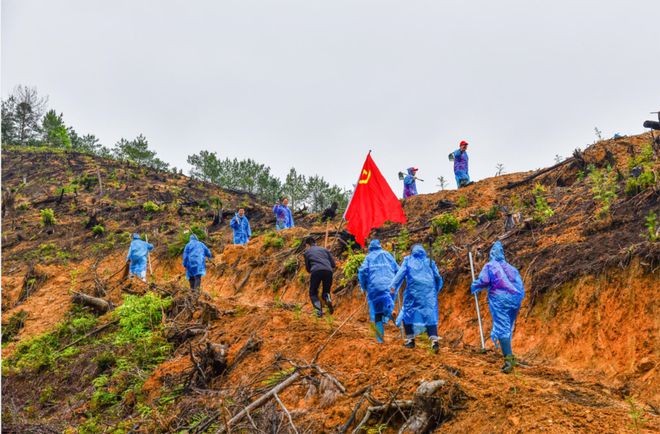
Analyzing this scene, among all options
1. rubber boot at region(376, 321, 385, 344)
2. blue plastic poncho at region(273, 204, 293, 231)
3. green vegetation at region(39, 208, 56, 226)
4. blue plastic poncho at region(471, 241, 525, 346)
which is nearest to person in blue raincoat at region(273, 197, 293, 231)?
blue plastic poncho at region(273, 204, 293, 231)

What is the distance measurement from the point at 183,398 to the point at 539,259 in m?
6.19

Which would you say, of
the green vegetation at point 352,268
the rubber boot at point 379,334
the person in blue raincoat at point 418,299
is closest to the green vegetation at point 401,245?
the green vegetation at point 352,268

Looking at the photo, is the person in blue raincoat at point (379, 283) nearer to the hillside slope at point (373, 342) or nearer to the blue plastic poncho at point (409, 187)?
the hillside slope at point (373, 342)

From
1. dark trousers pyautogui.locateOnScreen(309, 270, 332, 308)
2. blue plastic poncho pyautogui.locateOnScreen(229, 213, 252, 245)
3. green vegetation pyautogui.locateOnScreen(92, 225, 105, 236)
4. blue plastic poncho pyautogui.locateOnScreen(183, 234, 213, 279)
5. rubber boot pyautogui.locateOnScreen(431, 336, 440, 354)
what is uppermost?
green vegetation pyautogui.locateOnScreen(92, 225, 105, 236)

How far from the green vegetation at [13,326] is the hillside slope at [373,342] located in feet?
0.16

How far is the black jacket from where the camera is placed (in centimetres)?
977

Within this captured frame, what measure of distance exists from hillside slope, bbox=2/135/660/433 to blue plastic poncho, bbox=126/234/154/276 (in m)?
0.71

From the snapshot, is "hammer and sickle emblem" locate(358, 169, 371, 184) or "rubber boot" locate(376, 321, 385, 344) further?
"hammer and sickle emblem" locate(358, 169, 371, 184)

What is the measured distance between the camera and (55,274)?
660 inches

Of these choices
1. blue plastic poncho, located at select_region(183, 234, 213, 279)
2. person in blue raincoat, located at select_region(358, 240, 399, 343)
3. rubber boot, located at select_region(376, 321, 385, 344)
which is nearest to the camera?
rubber boot, located at select_region(376, 321, 385, 344)

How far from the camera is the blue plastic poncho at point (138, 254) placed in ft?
46.7

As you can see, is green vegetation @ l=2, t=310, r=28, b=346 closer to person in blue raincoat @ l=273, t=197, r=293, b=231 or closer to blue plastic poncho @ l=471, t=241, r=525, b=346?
person in blue raincoat @ l=273, t=197, r=293, b=231

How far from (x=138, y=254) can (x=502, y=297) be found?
10.4m

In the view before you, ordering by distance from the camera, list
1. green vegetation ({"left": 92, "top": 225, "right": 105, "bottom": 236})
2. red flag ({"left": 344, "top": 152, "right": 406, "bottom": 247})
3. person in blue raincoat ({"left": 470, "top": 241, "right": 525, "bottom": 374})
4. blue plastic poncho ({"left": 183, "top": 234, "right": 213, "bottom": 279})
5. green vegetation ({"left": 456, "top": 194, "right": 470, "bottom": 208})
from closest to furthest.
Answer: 1. person in blue raincoat ({"left": 470, "top": 241, "right": 525, "bottom": 374})
2. red flag ({"left": 344, "top": 152, "right": 406, "bottom": 247})
3. blue plastic poncho ({"left": 183, "top": 234, "right": 213, "bottom": 279})
4. green vegetation ({"left": 456, "top": 194, "right": 470, "bottom": 208})
5. green vegetation ({"left": 92, "top": 225, "right": 105, "bottom": 236})
